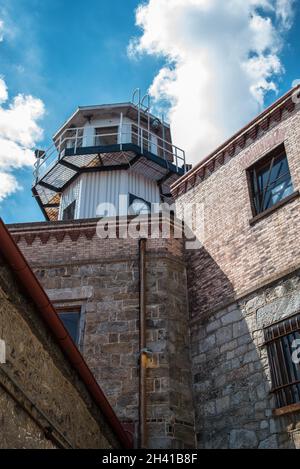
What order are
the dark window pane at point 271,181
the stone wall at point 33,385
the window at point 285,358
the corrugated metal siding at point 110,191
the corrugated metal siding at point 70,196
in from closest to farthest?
the stone wall at point 33,385
the window at point 285,358
the dark window pane at point 271,181
the corrugated metal siding at point 110,191
the corrugated metal siding at point 70,196

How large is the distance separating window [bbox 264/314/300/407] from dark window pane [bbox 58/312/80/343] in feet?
12.6

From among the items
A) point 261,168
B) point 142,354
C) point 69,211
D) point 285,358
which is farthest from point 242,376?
point 69,211

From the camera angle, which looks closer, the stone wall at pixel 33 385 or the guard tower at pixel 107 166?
the stone wall at pixel 33 385

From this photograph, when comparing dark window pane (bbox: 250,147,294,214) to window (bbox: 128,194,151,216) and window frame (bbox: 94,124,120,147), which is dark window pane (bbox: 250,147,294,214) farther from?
window frame (bbox: 94,124,120,147)

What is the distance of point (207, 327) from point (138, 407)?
6.34 ft

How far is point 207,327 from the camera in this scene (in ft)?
32.7

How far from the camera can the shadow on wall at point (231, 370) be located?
8.16m

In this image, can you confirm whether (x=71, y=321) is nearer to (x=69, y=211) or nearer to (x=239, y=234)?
(x=239, y=234)

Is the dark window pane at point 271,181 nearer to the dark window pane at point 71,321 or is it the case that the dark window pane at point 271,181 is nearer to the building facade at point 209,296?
the building facade at point 209,296

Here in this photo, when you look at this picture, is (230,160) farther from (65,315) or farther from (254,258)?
(65,315)

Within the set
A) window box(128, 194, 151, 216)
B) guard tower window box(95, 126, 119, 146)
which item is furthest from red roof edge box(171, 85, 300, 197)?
guard tower window box(95, 126, 119, 146)

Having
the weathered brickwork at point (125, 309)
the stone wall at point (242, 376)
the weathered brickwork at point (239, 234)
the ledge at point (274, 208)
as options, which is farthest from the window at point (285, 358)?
the ledge at point (274, 208)

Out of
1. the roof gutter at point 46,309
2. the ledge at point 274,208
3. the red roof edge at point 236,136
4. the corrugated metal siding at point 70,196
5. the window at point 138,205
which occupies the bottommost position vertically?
the roof gutter at point 46,309
